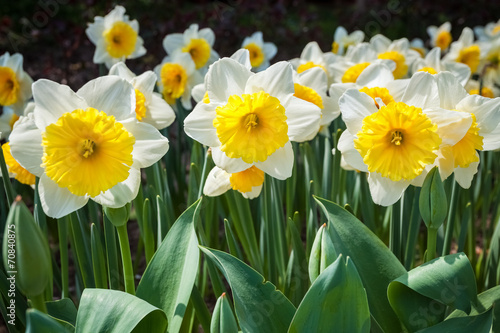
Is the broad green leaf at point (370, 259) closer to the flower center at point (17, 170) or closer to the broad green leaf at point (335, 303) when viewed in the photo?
the broad green leaf at point (335, 303)

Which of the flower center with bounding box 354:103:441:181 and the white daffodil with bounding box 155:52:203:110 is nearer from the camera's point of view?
the flower center with bounding box 354:103:441:181

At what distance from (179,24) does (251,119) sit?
3217mm

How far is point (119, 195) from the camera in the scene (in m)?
1.12

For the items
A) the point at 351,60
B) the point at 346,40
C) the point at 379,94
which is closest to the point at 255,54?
the point at 346,40

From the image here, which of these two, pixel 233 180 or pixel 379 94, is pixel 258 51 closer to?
pixel 379 94

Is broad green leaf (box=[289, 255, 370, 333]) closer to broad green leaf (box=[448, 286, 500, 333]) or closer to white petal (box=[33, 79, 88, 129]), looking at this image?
broad green leaf (box=[448, 286, 500, 333])

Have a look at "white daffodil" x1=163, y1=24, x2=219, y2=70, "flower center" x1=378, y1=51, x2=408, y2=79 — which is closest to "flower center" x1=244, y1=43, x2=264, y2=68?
"white daffodil" x1=163, y1=24, x2=219, y2=70

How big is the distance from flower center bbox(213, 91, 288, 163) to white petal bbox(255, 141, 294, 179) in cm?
5

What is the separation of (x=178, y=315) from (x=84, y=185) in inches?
13.3

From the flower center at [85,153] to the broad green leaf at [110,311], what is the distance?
0.21 metres

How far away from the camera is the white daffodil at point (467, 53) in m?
2.58

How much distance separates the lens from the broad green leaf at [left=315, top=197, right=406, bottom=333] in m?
1.19

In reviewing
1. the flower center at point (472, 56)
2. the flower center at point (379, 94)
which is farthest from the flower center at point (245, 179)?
the flower center at point (472, 56)

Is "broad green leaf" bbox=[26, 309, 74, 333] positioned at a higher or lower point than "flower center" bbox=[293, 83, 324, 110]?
lower
